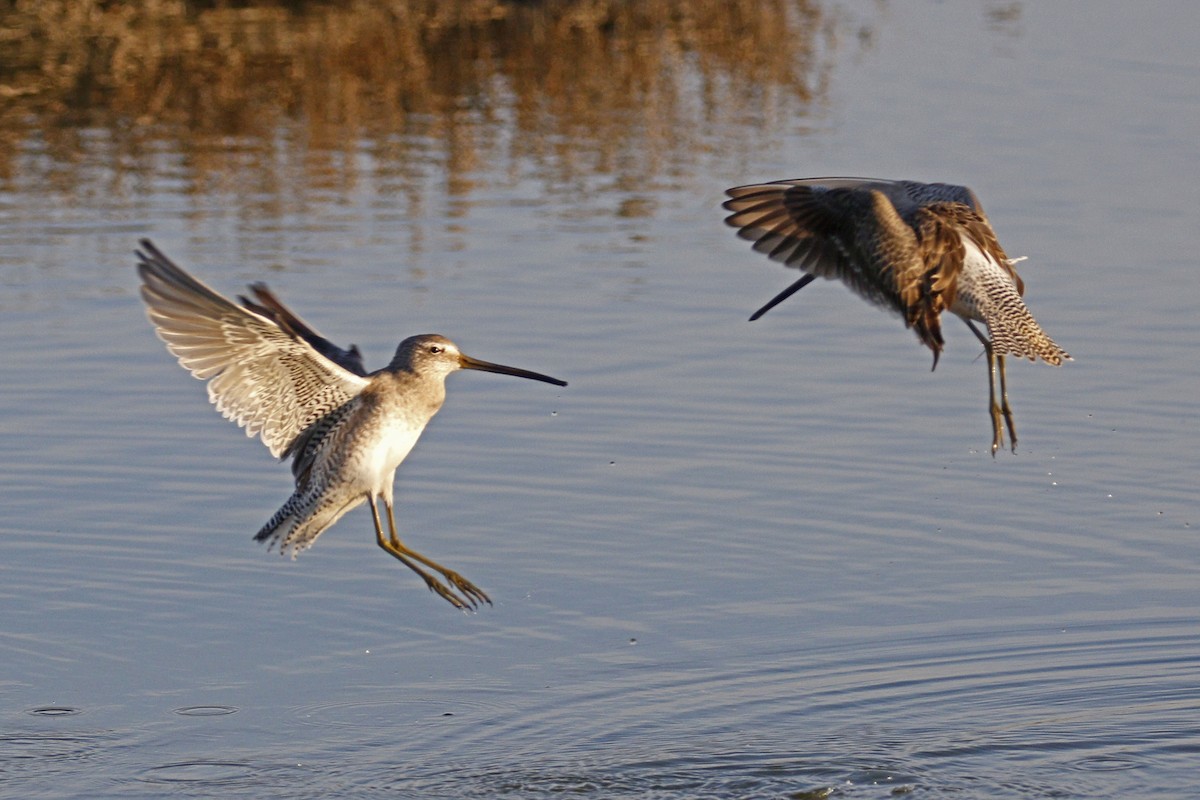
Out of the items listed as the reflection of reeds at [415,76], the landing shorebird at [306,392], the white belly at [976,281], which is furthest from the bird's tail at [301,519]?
the reflection of reeds at [415,76]

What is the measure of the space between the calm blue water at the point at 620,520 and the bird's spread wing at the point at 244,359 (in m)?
0.94

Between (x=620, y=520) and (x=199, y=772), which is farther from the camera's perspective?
(x=620, y=520)

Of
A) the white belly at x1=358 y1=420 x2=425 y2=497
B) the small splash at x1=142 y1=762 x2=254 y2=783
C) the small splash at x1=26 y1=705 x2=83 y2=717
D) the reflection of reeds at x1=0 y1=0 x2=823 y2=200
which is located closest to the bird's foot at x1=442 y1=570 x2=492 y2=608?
the white belly at x1=358 y1=420 x2=425 y2=497

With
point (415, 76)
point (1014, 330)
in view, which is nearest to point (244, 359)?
point (1014, 330)

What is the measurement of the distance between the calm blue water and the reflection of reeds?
50.4 inches

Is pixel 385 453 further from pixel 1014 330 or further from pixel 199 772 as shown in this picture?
pixel 1014 330

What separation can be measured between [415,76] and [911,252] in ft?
32.3

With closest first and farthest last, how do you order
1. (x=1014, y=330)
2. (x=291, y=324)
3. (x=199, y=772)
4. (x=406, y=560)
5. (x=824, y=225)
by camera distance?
(x=199, y=772)
(x=291, y=324)
(x=406, y=560)
(x=1014, y=330)
(x=824, y=225)

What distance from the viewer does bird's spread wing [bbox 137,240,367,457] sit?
6.01 meters

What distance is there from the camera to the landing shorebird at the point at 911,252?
22.0ft

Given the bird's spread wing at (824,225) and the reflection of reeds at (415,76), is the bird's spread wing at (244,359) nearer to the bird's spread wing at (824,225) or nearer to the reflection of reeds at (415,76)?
the bird's spread wing at (824,225)

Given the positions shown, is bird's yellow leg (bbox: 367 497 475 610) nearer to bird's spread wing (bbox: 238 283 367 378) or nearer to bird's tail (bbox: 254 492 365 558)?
bird's tail (bbox: 254 492 365 558)

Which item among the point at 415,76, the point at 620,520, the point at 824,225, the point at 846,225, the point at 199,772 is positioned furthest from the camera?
the point at 415,76

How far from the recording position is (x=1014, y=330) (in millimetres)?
6703
